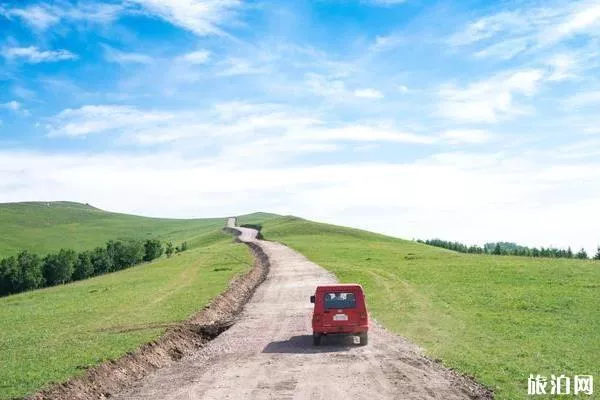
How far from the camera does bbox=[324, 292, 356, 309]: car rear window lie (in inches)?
1099

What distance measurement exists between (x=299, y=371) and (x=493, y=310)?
21775 mm

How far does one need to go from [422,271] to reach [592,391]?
48.4 metres

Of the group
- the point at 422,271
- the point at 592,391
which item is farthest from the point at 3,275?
the point at 592,391

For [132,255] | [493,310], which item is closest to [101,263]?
[132,255]

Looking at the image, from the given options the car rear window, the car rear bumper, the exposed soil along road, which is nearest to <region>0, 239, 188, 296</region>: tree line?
the exposed soil along road

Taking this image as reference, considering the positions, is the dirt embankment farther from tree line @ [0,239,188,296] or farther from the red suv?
tree line @ [0,239,188,296]

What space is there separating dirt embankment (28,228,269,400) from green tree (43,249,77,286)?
284 feet

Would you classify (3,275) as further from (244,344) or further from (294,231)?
(244,344)

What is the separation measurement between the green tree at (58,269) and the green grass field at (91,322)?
2381 inches

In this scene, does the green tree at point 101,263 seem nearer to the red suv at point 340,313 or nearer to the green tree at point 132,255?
the green tree at point 132,255

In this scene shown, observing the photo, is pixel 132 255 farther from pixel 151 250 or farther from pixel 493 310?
pixel 493 310

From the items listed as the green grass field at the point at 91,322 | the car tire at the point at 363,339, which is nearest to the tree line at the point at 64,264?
the green grass field at the point at 91,322

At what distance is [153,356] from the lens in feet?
89.6

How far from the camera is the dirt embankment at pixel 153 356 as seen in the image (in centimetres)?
2092
